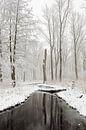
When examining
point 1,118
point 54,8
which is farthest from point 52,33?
point 1,118

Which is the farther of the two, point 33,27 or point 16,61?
point 33,27

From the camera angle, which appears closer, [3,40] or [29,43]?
[3,40]

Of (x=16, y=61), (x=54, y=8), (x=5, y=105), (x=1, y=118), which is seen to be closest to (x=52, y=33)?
(x=54, y=8)

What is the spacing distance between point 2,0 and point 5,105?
14364 mm

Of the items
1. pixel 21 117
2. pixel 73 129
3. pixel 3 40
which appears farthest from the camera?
A: pixel 3 40

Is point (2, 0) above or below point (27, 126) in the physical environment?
above

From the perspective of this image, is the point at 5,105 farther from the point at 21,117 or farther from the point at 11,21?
the point at 11,21

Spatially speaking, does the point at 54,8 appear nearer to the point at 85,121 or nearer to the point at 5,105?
the point at 5,105

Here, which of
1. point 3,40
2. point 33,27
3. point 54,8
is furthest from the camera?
point 54,8

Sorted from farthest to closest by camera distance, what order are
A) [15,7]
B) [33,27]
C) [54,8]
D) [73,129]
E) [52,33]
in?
1. [52,33]
2. [54,8]
3. [33,27]
4. [15,7]
5. [73,129]

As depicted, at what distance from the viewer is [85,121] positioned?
954 centimetres

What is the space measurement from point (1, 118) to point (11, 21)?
690 inches

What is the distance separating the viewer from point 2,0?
22.9 m

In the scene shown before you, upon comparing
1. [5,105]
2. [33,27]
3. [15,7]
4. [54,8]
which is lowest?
[5,105]
